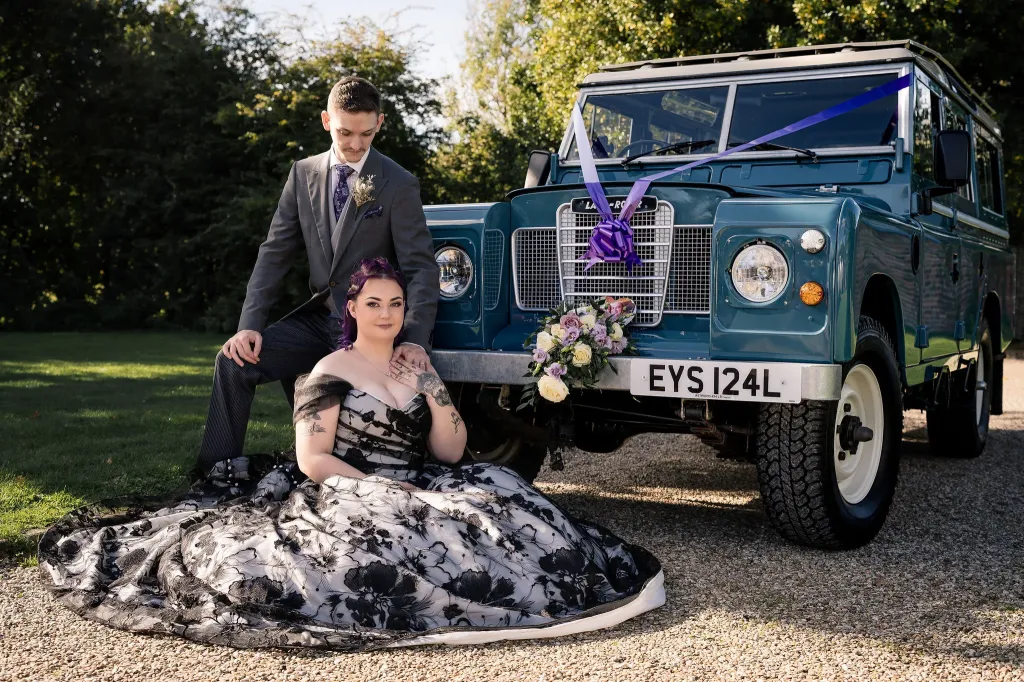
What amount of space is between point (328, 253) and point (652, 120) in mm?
2193

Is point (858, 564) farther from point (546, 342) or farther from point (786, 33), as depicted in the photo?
point (786, 33)

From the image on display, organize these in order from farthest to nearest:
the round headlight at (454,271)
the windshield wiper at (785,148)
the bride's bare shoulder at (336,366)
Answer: the windshield wiper at (785,148) < the round headlight at (454,271) < the bride's bare shoulder at (336,366)

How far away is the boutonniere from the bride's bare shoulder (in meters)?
0.77

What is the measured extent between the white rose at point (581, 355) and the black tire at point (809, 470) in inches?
29.7

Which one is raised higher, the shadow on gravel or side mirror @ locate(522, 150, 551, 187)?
side mirror @ locate(522, 150, 551, 187)

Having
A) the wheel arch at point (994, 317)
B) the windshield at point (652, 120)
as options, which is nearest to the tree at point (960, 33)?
the wheel arch at point (994, 317)

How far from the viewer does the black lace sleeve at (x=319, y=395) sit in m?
4.00

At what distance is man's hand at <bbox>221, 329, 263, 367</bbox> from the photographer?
14.6 ft

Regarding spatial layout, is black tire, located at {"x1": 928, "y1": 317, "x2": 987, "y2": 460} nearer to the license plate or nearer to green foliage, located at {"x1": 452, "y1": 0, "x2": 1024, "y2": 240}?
the license plate

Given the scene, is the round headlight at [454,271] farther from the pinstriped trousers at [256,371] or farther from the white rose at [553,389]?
the white rose at [553,389]

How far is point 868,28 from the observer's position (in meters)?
14.4

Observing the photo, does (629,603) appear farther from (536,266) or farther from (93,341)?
(93,341)

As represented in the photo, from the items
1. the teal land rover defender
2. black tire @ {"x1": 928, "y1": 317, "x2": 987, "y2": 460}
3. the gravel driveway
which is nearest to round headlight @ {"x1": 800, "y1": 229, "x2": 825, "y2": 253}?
the teal land rover defender

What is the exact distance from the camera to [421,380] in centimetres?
425
